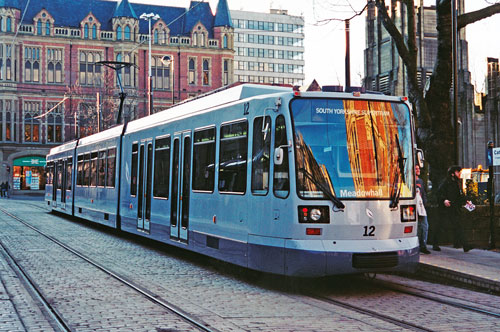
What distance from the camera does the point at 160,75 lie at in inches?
2798

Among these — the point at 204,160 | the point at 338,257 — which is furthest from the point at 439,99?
the point at 338,257

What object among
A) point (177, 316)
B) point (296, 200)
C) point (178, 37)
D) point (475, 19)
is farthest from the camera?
point (178, 37)

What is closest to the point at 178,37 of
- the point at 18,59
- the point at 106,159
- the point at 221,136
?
the point at 18,59

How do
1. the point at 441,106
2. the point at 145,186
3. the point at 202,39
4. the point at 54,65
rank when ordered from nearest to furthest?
the point at 145,186
the point at 441,106
the point at 54,65
the point at 202,39

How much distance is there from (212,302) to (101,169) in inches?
505

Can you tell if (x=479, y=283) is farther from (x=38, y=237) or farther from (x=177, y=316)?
(x=38, y=237)

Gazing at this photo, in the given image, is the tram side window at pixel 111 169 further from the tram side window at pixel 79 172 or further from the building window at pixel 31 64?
the building window at pixel 31 64

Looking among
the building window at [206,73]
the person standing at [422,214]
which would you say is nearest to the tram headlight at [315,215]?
the person standing at [422,214]

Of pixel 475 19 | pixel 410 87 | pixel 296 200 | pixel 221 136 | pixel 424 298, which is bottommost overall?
pixel 424 298

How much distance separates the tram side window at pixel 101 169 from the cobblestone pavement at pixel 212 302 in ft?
22.0

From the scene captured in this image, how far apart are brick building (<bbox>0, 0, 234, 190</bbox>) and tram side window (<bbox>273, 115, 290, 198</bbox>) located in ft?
170

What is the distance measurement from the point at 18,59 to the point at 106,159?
162ft

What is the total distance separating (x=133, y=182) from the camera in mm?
17094

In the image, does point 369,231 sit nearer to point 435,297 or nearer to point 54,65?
point 435,297
